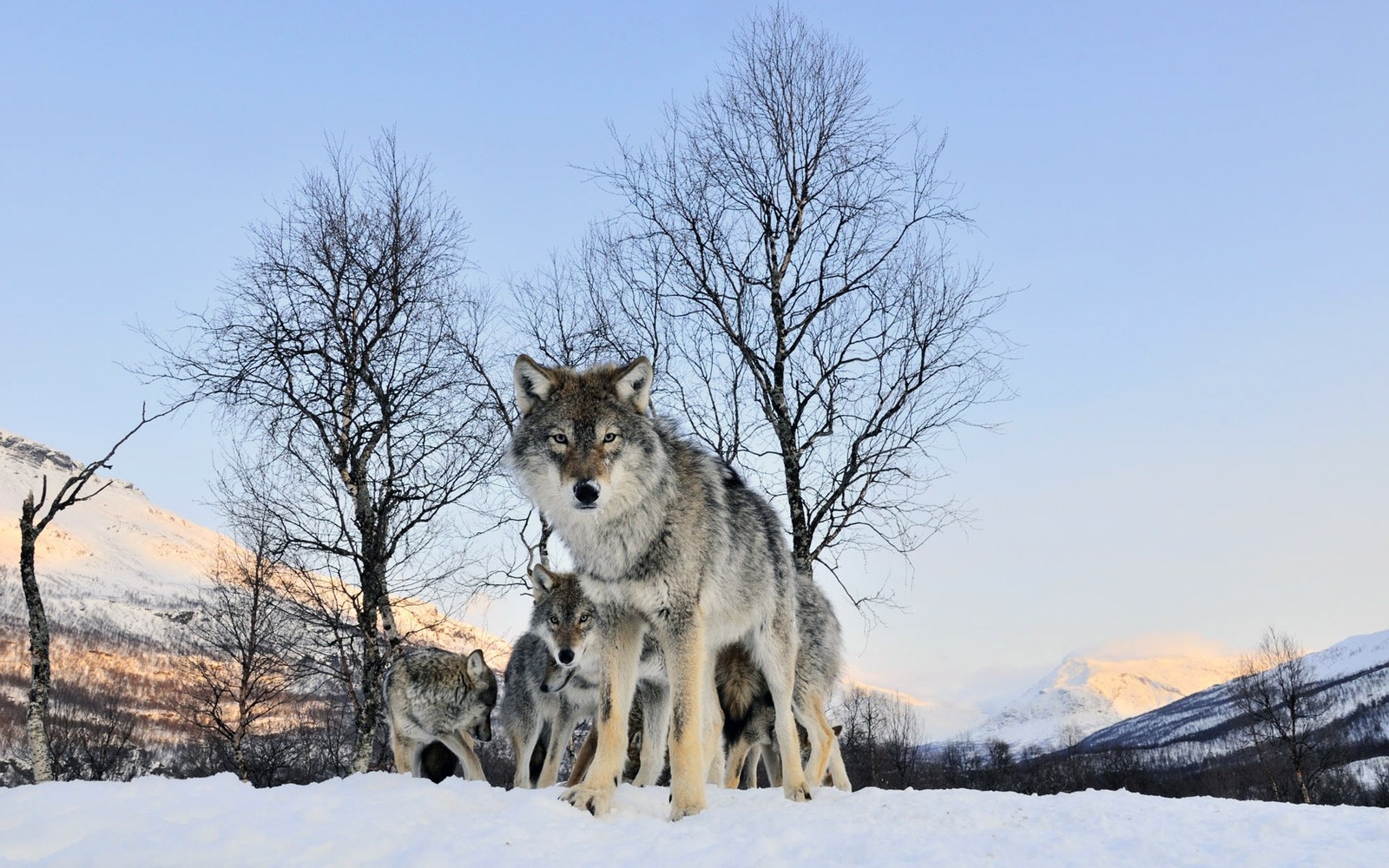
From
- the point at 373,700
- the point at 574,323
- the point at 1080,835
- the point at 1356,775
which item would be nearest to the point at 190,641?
the point at 373,700

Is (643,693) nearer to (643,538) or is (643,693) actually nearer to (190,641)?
(643,538)

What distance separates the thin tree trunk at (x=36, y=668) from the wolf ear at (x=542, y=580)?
7696 mm

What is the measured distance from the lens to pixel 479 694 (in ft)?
31.0

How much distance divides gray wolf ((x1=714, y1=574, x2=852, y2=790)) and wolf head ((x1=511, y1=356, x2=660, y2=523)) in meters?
2.95

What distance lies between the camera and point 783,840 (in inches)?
209

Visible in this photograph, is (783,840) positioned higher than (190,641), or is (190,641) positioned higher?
(190,641)

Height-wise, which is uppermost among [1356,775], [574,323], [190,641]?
[574,323]

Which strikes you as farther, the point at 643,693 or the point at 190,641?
the point at 190,641

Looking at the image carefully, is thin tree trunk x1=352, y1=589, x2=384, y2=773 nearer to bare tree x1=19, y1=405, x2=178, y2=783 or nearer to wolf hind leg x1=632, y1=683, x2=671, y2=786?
bare tree x1=19, y1=405, x2=178, y2=783

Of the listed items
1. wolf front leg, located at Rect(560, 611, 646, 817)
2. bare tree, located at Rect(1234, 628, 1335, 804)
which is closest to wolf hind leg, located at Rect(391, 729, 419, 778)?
wolf front leg, located at Rect(560, 611, 646, 817)

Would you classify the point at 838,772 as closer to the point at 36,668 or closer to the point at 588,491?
the point at 588,491

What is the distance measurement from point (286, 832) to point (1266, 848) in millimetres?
5608

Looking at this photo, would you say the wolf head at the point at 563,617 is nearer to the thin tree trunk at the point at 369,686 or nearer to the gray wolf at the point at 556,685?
the gray wolf at the point at 556,685

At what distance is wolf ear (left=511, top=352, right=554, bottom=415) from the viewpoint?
682cm
